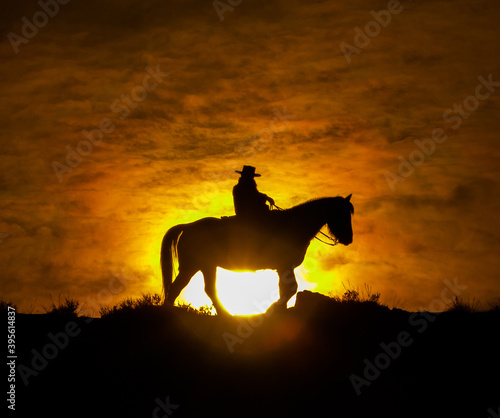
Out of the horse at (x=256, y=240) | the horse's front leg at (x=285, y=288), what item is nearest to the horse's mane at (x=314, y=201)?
the horse at (x=256, y=240)

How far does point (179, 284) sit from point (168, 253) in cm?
74

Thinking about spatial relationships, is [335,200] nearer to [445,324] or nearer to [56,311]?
[445,324]

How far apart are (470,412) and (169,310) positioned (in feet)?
18.3

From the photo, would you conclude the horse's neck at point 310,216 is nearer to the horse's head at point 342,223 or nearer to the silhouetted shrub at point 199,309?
the horse's head at point 342,223

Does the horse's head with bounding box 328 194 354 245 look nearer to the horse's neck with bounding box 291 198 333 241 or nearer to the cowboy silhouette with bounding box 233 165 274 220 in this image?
the horse's neck with bounding box 291 198 333 241

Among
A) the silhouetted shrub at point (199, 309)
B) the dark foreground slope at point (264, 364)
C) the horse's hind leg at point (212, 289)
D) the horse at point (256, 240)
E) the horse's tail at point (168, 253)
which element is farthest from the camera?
the horse's tail at point (168, 253)

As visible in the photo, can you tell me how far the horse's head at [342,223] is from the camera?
39.8 ft

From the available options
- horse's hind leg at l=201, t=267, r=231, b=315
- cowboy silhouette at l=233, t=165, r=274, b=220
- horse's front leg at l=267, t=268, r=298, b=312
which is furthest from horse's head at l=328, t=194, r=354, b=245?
horse's hind leg at l=201, t=267, r=231, b=315

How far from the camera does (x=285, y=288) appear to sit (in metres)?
11.6

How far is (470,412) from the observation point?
8398 millimetres

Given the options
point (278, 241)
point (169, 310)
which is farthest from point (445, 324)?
point (169, 310)

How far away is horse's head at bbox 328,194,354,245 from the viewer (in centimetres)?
1214

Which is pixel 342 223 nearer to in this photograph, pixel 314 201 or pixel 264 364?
pixel 314 201

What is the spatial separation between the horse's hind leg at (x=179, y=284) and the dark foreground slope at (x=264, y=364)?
1180 mm
